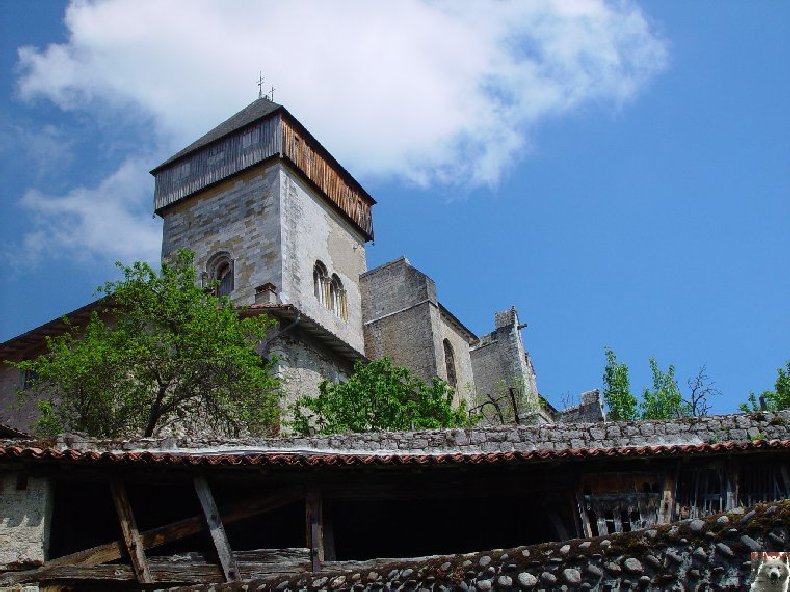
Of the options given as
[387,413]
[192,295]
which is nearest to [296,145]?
[192,295]

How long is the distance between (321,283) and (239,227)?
3.30 meters

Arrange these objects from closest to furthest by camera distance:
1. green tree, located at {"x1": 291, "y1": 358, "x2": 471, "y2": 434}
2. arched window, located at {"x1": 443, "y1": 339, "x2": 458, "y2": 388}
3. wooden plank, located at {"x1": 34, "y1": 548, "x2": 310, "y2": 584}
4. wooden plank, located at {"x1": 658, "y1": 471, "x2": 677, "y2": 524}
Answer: wooden plank, located at {"x1": 34, "y1": 548, "x2": 310, "y2": 584} < wooden plank, located at {"x1": 658, "y1": 471, "x2": 677, "y2": 524} < green tree, located at {"x1": 291, "y1": 358, "x2": 471, "y2": 434} < arched window, located at {"x1": 443, "y1": 339, "x2": 458, "y2": 388}

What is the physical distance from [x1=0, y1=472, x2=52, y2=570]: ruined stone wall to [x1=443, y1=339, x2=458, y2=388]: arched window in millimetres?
19920

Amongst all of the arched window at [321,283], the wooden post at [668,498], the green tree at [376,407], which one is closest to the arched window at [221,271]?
the arched window at [321,283]

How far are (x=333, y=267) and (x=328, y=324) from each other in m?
2.65

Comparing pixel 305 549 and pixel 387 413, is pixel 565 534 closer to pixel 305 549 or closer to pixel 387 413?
pixel 305 549

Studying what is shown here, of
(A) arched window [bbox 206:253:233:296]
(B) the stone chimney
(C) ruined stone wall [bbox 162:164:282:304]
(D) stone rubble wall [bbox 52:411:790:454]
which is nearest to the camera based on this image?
(D) stone rubble wall [bbox 52:411:790:454]

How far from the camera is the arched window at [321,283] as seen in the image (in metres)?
26.6

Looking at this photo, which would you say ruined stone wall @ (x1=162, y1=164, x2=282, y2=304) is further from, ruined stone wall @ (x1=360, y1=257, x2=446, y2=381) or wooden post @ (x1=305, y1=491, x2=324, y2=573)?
wooden post @ (x1=305, y1=491, x2=324, y2=573)

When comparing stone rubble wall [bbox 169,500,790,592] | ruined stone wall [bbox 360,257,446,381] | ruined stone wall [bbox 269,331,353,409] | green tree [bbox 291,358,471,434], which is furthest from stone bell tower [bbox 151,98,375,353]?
stone rubble wall [bbox 169,500,790,592]

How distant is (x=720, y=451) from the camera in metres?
10.0

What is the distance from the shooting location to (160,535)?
9.71 metres

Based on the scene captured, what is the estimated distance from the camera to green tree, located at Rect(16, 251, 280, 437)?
16734 mm

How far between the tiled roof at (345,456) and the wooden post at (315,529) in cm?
67
